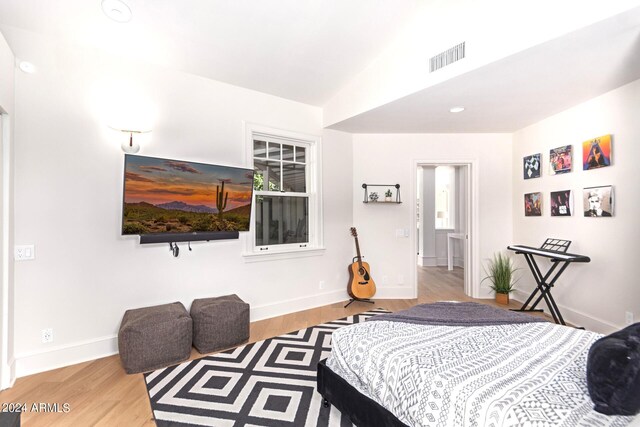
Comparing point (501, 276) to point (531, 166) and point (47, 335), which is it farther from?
point (47, 335)

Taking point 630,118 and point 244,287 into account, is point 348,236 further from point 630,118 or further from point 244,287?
point 630,118

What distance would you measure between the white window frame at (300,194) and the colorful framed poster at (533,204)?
112 inches

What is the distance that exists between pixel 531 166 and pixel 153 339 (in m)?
4.77

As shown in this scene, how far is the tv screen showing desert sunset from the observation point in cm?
262

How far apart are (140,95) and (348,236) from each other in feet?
9.84

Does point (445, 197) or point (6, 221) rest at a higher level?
point (445, 197)

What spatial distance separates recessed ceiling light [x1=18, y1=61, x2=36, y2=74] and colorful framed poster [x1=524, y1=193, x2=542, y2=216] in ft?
17.8

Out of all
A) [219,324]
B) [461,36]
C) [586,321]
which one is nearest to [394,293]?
[586,321]

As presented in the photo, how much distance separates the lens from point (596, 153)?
3.09m

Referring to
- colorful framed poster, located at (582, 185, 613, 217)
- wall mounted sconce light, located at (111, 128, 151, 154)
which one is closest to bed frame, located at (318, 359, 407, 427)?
wall mounted sconce light, located at (111, 128, 151, 154)

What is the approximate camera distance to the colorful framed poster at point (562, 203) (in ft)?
11.3

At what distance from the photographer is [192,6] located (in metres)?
2.30

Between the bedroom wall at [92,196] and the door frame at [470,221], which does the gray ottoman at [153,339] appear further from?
the door frame at [470,221]

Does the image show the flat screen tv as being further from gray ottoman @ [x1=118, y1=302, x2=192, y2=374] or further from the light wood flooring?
the light wood flooring
